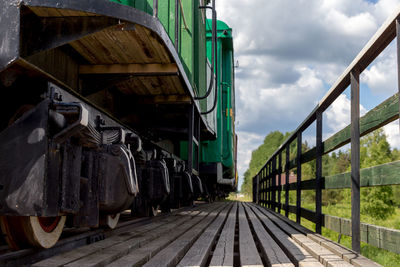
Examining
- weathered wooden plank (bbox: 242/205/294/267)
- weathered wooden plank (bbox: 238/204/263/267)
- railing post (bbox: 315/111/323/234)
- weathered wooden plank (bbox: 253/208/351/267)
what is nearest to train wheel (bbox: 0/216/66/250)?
weathered wooden plank (bbox: 238/204/263/267)

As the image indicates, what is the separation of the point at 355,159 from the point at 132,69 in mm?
1975

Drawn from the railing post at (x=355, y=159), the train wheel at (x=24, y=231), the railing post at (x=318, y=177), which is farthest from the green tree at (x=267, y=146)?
the train wheel at (x=24, y=231)

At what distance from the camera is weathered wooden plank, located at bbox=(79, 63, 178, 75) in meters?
3.55

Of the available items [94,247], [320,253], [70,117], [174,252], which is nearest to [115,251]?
[94,247]

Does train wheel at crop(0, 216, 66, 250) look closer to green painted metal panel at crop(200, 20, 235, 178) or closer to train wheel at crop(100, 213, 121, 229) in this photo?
train wheel at crop(100, 213, 121, 229)

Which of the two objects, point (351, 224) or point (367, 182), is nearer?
point (367, 182)

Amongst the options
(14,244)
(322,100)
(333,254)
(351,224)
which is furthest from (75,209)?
(322,100)

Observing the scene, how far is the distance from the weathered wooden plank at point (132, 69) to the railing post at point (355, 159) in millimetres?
1630

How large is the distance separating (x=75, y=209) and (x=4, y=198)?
361mm

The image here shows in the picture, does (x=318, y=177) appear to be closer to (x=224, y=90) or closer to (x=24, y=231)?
(x=24, y=231)

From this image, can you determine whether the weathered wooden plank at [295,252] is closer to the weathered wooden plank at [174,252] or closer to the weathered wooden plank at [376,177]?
the weathered wooden plank at [376,177]

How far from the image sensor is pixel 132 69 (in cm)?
366

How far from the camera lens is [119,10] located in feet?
8.03

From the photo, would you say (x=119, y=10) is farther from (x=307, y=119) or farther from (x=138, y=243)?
(x=307, y=119)
